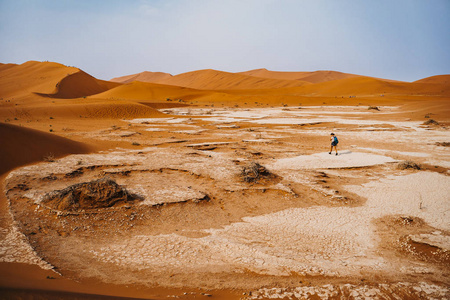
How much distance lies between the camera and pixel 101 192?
6.21 m

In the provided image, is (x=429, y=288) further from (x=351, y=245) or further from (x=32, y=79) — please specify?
(x=32, y=79)

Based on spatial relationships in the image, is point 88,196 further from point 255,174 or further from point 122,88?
point 122,88

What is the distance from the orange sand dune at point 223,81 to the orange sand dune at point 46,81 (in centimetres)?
3344

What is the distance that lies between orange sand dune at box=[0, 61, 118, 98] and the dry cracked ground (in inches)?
1396

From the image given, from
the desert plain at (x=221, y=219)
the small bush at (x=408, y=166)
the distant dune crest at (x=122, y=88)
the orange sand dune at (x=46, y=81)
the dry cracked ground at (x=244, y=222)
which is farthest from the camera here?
the distant dune crest at (x=122, y=88)

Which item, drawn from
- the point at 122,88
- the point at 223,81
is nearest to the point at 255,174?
the point at 122,88

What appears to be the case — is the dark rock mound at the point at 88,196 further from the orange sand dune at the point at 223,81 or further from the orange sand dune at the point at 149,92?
the orange sand dune at the point at 223,81

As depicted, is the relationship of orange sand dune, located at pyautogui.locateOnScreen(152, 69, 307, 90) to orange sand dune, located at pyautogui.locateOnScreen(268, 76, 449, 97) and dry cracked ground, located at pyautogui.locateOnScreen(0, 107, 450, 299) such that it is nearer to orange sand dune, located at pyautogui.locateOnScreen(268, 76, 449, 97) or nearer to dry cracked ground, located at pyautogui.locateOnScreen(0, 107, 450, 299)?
orange sand dune, located at pyautogui.locateOnScreen(268, 76, 449, 97)

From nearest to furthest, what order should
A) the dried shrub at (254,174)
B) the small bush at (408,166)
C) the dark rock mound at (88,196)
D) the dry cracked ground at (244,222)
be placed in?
the dry cracked ground at (244,222) < the dark rock mound at (88,196) < the dried shrub at (254,174) < the small bush at (408,166)

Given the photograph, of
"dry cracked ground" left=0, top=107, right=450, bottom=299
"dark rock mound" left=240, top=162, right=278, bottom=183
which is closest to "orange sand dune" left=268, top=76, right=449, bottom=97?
"dry cracked ground" left=0, top=107, right=450, bottom=299

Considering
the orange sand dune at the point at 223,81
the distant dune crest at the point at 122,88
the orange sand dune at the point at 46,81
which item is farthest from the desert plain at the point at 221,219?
the orange sand dune at the point at 223,81

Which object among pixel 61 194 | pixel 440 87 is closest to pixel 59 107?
pixel 61 194

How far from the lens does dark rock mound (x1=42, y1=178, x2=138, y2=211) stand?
591 cm

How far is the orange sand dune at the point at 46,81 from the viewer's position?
37.8m
